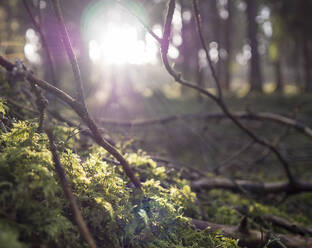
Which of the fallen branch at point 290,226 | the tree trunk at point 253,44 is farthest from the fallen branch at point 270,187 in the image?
the tree trunk at point 253,44

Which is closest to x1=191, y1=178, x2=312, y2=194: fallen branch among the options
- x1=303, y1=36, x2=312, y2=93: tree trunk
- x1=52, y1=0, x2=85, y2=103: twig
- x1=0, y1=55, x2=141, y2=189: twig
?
x1=0, y1=55, x2=141, y2=189: twig

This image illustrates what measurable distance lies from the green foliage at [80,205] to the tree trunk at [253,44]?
17326 millimetres

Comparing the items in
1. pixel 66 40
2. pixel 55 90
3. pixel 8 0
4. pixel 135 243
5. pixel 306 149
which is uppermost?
pixel 8 0

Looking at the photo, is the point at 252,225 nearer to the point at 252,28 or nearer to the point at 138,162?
the point at 138,162

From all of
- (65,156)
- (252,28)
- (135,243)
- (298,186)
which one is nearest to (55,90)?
(65,156)

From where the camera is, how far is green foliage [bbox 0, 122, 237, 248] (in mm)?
1238

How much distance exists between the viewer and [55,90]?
1.59 m

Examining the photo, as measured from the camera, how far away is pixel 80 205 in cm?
153

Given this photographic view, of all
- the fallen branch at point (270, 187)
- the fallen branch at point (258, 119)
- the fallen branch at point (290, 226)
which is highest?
the fallen branch at point (258, 119)

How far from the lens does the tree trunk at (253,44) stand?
1730cm

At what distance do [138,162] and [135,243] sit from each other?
944 mm

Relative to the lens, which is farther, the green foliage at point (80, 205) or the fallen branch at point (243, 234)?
the fallen branch at point (243, 234)

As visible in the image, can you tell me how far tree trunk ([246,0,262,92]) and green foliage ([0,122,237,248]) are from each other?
56.8 ft

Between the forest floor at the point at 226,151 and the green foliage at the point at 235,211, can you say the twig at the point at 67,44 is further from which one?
the green foliage at the point at 235,211
